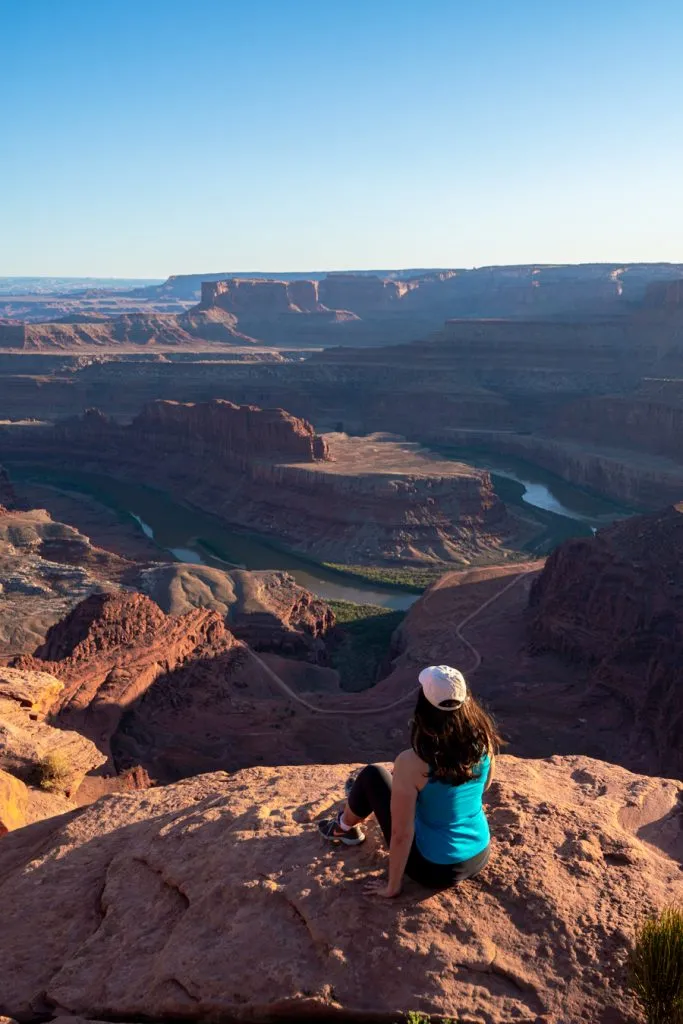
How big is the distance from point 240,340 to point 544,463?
99340 millimetres

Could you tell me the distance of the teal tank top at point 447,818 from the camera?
6414mm

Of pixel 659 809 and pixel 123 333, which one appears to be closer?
pixel 659 809

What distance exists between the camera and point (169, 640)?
26.2 meters

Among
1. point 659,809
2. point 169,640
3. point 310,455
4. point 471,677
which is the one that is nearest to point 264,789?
point 659,809

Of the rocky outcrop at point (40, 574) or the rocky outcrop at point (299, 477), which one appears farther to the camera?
the rocky outcrop at point (299, 477)

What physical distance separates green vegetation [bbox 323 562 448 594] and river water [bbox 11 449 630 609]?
19.1 inches

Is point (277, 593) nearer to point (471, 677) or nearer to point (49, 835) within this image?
point (471, 677)

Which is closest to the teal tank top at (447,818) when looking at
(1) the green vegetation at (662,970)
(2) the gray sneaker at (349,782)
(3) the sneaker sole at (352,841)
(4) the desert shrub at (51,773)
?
(3) the sneaker sole at (352,841)

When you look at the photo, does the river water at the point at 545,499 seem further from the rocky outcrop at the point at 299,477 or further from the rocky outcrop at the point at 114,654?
the rocky outcrop at the point at 114,654

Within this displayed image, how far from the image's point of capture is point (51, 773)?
45.9 feet

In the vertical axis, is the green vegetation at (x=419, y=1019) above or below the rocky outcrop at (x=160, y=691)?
above

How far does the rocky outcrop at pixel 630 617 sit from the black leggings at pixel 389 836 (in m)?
19.9

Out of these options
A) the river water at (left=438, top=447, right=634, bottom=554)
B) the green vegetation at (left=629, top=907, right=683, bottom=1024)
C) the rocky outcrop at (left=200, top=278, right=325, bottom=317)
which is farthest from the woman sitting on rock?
the rocky outcrop at (left=200, top=278, right=325, bottom=317)

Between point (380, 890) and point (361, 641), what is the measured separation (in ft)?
123
